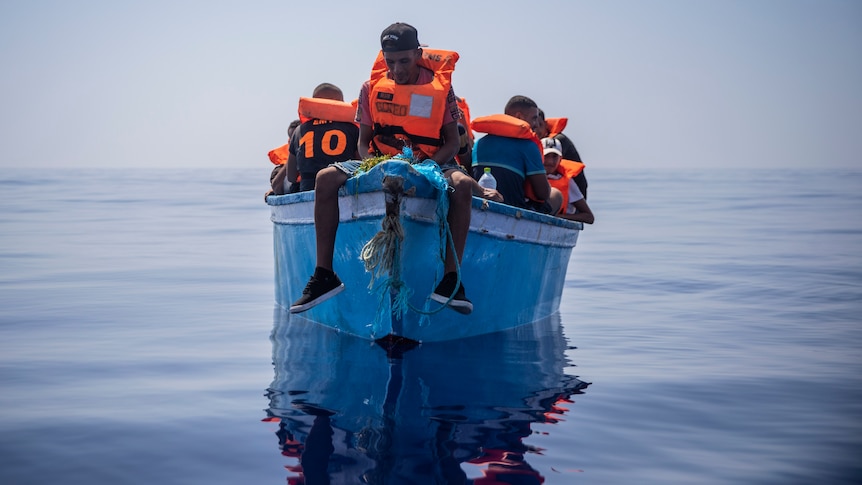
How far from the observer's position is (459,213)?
5961 millimetres

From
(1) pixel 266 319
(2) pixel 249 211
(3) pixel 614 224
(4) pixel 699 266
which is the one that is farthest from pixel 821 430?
(2) pixel 249 211

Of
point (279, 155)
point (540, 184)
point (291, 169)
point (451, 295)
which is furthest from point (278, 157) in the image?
point (451, 295)

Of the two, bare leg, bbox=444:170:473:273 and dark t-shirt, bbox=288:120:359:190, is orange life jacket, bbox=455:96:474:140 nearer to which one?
dark t-shirt, bbox=288:120:359:190

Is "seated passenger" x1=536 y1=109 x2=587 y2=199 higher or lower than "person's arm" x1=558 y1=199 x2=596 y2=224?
higher

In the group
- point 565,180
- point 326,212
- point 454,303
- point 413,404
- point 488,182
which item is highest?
point 565,180

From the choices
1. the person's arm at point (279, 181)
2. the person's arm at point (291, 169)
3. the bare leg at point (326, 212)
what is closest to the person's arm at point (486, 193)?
the bare leg at point (326, 212)

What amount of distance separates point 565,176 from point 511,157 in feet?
4.56

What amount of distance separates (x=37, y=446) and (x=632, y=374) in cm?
358

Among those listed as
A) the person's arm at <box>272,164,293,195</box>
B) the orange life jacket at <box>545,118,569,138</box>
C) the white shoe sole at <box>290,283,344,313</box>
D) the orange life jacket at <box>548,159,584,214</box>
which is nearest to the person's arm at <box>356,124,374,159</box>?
the white shoe sole at <box>290,283,344,313</box>

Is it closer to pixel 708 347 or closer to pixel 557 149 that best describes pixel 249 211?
pixel 557 149

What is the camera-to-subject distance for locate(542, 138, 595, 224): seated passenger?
27.3 feet

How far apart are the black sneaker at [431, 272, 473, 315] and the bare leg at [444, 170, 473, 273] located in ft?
0.27

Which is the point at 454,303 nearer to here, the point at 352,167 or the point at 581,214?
the point at 352,167

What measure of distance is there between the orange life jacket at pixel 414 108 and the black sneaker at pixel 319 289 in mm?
1180
